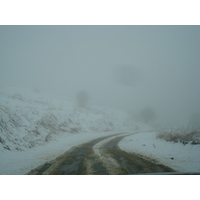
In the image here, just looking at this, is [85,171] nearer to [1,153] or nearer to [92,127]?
[1,153]

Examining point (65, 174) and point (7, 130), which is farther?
point (7, 130)

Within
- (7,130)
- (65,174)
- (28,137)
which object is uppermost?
(7,130)

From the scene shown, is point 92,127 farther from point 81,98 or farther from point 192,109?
point 192,109

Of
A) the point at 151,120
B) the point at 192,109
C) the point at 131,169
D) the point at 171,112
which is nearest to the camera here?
the point at 131,169

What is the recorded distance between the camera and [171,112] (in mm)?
88562

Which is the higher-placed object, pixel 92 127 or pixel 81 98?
pixel 81 98

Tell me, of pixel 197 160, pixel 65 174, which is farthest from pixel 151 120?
pixel 65 174

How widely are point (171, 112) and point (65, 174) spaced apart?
101 meters

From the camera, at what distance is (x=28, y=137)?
11297mm

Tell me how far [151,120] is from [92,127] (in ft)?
177

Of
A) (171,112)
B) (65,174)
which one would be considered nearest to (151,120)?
(171,112)

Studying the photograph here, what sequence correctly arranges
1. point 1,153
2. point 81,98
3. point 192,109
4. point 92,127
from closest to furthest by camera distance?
1. point 1,153
2. point 92,127
3. point 81,98
4. point 192,109
